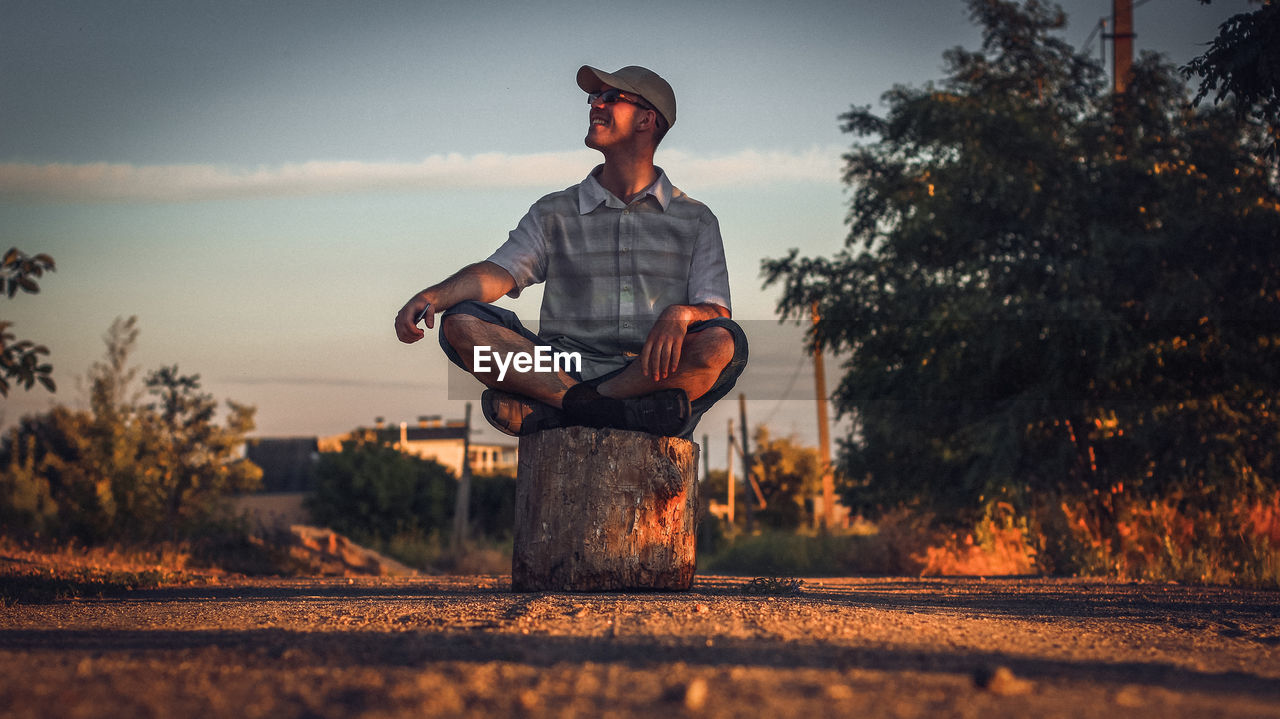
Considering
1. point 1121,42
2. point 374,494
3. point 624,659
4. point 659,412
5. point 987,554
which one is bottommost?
point 624,659

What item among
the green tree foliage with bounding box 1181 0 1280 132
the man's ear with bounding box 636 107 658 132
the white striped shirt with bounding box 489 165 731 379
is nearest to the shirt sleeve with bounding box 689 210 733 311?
the white striped shirt with bounding box 489 165 731 379

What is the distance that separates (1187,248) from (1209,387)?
1.54 meters

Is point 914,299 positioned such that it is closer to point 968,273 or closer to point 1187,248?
point 968,273

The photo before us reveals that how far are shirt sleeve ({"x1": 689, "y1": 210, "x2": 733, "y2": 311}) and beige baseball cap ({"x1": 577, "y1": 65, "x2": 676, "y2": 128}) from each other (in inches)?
21.6

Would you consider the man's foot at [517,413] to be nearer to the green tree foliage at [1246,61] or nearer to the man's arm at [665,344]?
the man's arm at [665,344]

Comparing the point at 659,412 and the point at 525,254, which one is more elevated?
the point at 525,254

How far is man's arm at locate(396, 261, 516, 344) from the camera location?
476cm

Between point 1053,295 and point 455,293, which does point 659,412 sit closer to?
point 455,293

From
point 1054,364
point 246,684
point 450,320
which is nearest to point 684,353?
point 450,320

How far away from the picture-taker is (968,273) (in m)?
13.1

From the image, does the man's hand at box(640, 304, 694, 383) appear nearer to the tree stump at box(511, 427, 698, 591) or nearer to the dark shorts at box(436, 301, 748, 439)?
the dark shorts at box(436, 301, 748, 439)
